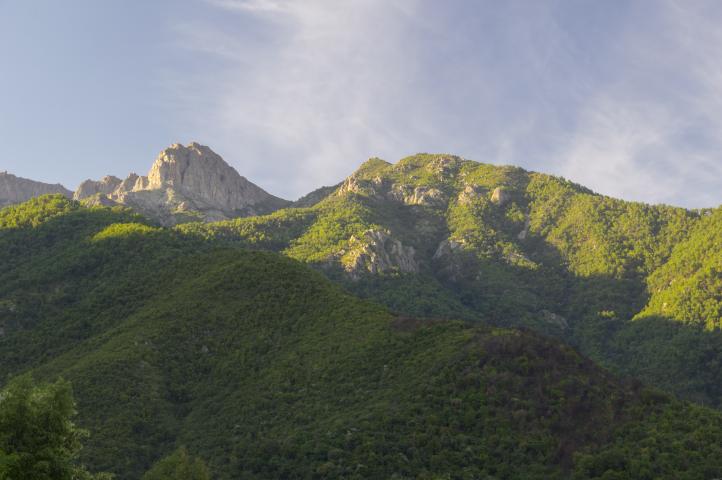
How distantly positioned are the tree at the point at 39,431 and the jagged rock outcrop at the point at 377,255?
131 metres

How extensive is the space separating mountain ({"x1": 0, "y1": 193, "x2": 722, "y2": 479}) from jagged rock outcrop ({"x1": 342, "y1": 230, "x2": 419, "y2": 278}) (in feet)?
204

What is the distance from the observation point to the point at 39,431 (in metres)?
39.5

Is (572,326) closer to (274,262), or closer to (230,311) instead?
(274,262)

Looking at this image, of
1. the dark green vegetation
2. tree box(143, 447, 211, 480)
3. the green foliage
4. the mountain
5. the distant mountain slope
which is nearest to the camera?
tree box(143, 447, 211, 480)

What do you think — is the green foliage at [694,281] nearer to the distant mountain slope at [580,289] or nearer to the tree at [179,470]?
the distant mountain slope at [580,289]

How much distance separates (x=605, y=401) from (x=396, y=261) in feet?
380

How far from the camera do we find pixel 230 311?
321ft

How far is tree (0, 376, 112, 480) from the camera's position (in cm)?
3697

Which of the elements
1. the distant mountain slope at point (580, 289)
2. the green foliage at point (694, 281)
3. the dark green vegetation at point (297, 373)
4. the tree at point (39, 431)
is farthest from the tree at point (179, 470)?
the green foliage at point (694, 281)

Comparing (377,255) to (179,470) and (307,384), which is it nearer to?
(307,384)

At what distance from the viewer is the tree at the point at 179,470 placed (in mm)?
55156

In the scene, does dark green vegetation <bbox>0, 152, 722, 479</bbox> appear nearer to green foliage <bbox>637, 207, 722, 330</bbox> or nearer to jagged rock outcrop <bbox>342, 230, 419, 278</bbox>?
green foliage <bbox>637, 207, 722, 330</bbox>

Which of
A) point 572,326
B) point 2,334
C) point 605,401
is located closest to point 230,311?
point 2,334

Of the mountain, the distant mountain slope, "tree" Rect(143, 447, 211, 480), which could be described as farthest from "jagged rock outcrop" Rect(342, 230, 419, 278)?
"tree" Rect(143, 447, 211, 480)
